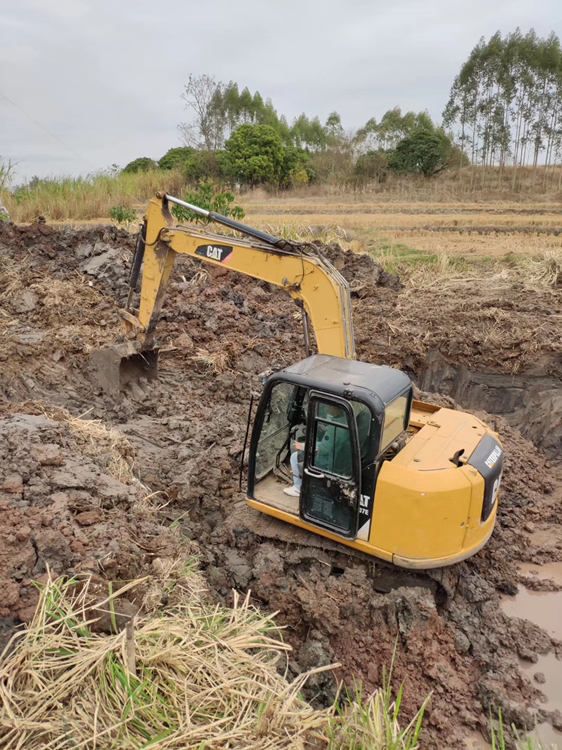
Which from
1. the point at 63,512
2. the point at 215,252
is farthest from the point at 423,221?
the point at 63,512

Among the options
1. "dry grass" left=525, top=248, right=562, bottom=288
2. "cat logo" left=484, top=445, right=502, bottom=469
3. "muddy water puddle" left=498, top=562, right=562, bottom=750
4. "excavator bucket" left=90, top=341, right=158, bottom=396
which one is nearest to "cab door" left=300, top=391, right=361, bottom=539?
"cat logo" left=484, top=445, right=502, bottom=469

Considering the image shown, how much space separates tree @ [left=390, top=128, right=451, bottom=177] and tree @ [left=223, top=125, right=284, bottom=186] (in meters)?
8.45

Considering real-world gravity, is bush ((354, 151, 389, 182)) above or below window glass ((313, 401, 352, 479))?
above

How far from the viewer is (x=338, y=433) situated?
446 centimetres

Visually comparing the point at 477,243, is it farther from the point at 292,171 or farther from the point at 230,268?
the point at 292,171

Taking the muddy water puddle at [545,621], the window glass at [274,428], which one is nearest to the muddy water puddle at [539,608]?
the muddy water puddle at [545,621]

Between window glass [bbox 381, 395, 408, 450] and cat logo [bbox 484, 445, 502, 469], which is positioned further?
cat logo [bbox 484, 445, 502, 469]

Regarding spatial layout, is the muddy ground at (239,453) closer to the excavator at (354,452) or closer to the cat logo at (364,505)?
the excavator at (354,452)

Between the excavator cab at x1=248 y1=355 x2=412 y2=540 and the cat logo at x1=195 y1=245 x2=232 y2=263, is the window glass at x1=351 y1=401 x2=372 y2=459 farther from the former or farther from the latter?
the cat logo at x1=195 y1=245 x2=232 y2=263

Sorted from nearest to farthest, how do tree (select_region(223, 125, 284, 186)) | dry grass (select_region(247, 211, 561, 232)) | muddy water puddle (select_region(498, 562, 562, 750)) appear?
muddy water puddle (select_region(498, 562, 562, 750)) → dry grass (select_region(247, 211, 561, 232)) → tree (select_region(223, 125, 284, 186))

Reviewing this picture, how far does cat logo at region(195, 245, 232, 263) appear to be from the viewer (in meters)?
5.96

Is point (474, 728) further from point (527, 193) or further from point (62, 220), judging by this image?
point (527, 193)

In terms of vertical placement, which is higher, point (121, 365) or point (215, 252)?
point (215, 252)

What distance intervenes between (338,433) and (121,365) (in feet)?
14.7
